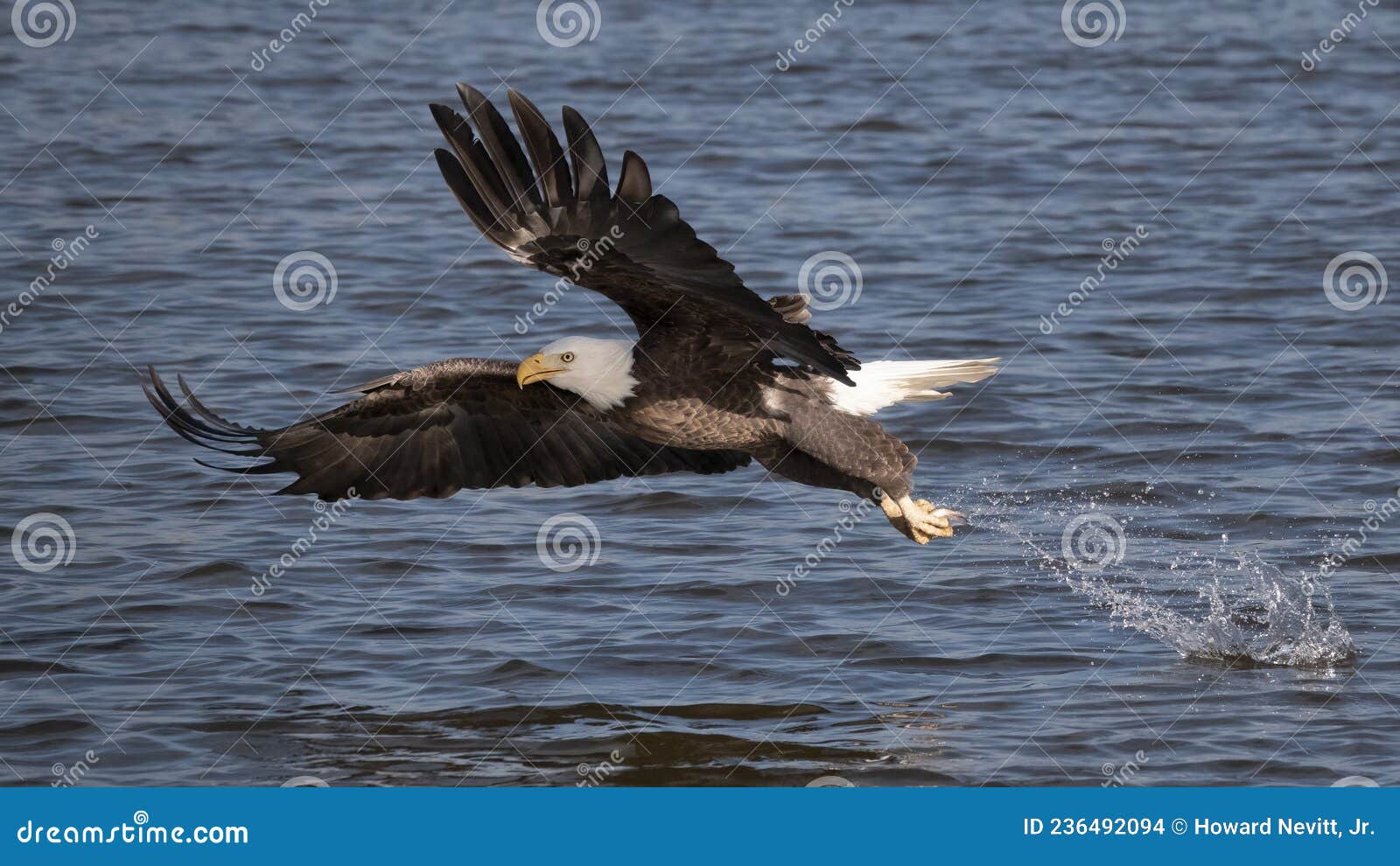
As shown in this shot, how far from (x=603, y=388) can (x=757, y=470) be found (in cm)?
301

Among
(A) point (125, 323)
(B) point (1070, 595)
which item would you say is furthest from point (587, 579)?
(A) point (125, 323)

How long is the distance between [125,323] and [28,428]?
164cm

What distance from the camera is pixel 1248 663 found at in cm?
694

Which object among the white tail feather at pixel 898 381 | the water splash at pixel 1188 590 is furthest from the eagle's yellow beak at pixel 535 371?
the water splash at pixel 1188 590

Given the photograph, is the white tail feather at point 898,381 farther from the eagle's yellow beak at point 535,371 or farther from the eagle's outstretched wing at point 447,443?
the eagle's yellow beak at point 535,371

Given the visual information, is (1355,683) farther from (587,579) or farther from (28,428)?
(28,428)

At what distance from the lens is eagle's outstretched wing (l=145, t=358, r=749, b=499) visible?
6.89 m

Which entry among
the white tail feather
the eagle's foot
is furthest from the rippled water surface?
the white tail feather

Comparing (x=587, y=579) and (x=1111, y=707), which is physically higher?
(x=587, y=579)

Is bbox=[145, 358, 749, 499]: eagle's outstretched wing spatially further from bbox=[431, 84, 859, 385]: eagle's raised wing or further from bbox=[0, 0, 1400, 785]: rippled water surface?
bbox=[431, 84, 859, 385]: eagle's raised wing

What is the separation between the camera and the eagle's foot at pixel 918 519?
268 inches

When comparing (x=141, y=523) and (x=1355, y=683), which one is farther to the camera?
(x=141, y=523)

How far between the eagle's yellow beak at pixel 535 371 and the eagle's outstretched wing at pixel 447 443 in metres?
0.54

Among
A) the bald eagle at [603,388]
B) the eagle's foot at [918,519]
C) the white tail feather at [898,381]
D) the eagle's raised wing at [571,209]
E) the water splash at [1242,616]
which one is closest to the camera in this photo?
the eagle's raised wing at [571,209]
